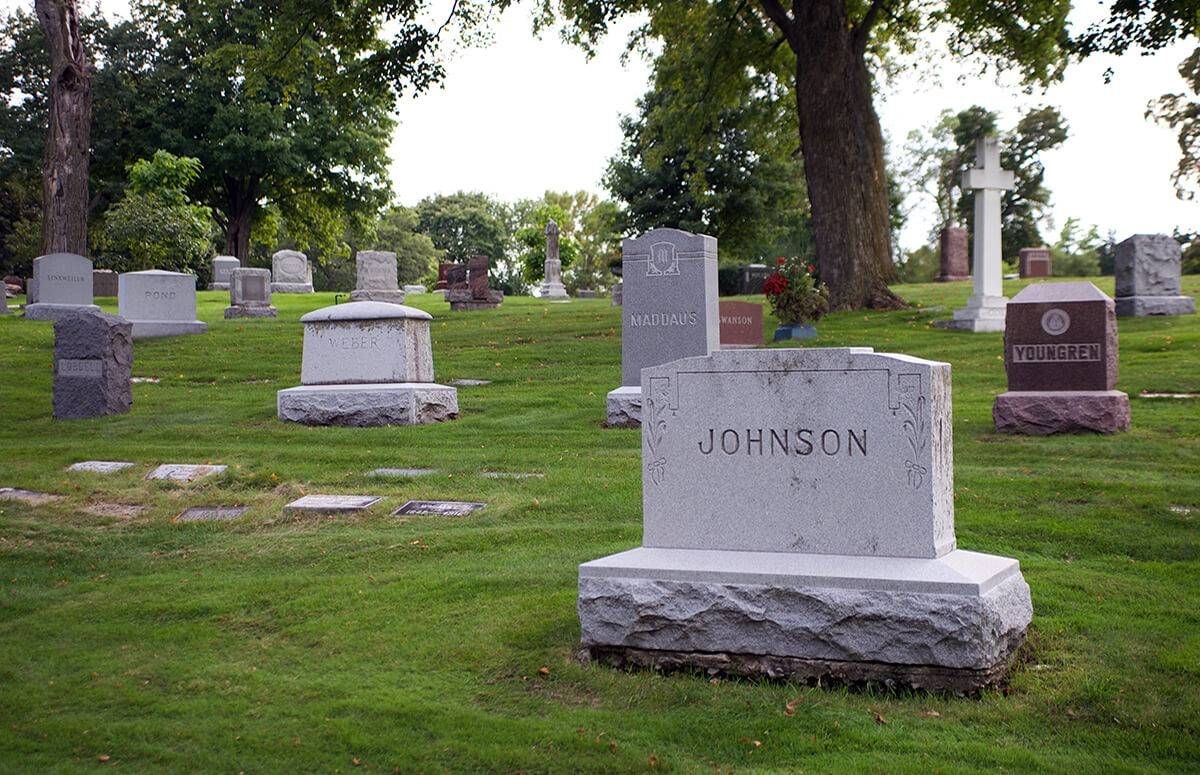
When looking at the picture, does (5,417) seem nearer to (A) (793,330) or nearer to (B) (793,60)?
(A) (793,330)

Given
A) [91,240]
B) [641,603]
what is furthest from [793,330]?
[91,240]

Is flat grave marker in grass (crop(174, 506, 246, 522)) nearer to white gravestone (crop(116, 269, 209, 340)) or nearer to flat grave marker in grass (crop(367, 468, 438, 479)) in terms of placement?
flat grave marker in grass (crop(367, 468, 438, 479))

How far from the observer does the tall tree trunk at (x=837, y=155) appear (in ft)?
75.1

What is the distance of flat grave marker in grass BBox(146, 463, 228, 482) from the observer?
33.0 feet

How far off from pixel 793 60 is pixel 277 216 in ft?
98.3

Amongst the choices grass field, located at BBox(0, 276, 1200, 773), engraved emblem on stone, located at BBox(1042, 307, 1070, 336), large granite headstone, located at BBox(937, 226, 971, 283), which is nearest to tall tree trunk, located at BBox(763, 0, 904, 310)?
grass field, located at BBox(0, 276, 1200, 773)

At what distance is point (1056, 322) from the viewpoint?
1136 cm

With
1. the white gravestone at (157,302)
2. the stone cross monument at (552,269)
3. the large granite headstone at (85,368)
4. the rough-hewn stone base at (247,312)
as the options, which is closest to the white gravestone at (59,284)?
the white gravestone at (157,302)

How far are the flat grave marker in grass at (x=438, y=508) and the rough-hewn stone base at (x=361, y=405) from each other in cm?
420

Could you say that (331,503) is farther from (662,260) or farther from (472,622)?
(662,260)

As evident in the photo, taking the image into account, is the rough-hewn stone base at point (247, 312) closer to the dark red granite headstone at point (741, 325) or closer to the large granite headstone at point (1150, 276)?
the dark red granite headstone at point (741, 325)

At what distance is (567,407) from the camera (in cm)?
1429

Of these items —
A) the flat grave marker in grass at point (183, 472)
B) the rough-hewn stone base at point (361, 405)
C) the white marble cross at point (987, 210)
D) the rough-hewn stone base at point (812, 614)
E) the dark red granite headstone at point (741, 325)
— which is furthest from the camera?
the white marble cross at point (987, 210)

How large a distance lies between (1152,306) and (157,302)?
65.2ft
